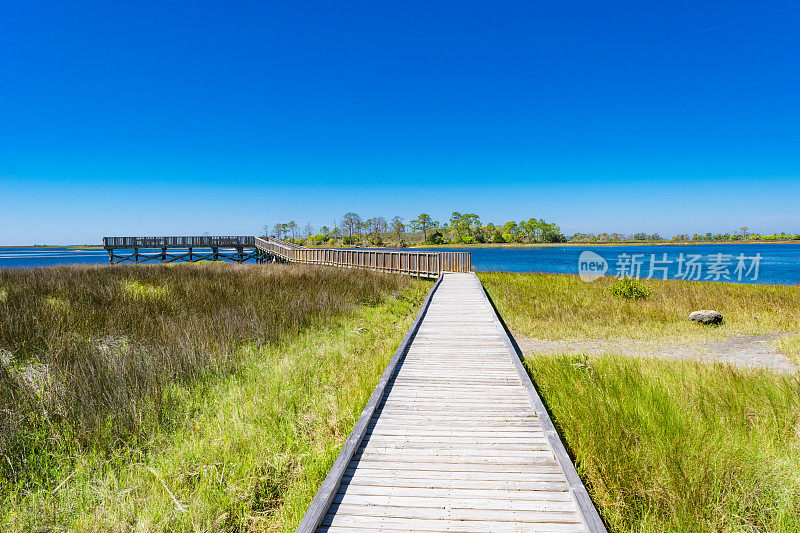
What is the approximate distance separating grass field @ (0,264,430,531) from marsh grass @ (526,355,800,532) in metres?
2.50

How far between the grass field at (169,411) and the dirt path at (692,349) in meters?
3.75

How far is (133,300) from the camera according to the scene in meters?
8.80

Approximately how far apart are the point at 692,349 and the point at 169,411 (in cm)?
1077

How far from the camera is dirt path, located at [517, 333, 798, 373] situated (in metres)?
7.79

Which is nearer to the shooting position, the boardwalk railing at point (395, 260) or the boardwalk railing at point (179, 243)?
the boardwalk railing at point (395, 260)

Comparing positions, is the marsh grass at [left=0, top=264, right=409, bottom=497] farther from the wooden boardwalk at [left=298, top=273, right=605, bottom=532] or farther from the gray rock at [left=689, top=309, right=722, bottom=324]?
the gray rock at [left=689, top=309, right=722, bottom=324]

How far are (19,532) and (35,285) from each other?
10746mm

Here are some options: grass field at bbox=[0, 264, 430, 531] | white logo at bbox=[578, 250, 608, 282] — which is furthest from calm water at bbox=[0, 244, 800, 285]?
grass field at bbox=[0, 264, 430, 531]

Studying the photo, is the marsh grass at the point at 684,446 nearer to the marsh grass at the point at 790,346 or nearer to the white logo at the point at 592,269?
the marsh grass at the point at 790,346

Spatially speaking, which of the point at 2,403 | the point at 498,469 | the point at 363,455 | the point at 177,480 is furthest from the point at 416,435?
the point at 2,403

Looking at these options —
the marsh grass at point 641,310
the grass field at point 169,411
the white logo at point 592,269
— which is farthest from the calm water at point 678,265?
the grass field at point 169,411

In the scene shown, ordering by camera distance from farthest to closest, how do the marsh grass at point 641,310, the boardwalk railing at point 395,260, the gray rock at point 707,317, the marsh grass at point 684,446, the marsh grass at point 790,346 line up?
the boardwalk railing at point 395,260 → the gray rock at point 707,317 → the marsh grass at point 641,310 → the marsh grass at point 790,346 → the marsh grass at point 684,446

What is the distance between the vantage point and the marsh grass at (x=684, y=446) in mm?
2727

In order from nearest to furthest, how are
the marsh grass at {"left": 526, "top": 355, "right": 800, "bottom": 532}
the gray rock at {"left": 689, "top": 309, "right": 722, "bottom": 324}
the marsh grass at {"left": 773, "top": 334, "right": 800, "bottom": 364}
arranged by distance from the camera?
the marsh grass at {"left": 526, "top": 355, "right": 800, "bottom": 532} → the marsh grass at {"left": 773, "top": 334, "right": 800, "bottom": 364} → the gray rock at {"left": 689, "top": 309, "right": 722, "bottom": 324}
